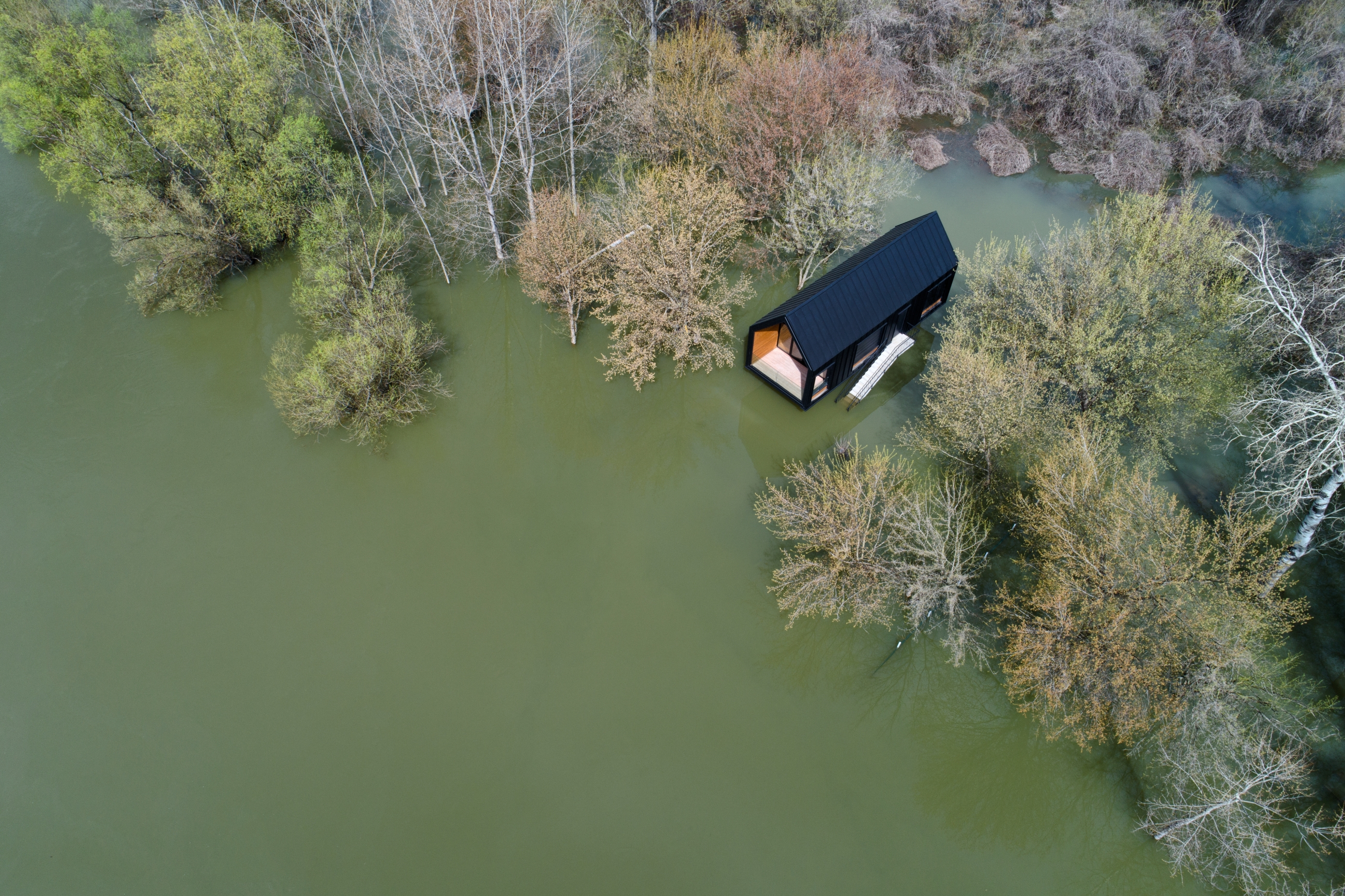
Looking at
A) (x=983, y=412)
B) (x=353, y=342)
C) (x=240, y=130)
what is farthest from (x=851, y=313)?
(x=240, y=130)

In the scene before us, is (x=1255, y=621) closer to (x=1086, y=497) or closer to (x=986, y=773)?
(x=1086, y=497)

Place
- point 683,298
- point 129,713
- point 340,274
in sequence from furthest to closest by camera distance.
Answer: point 340,274
point 683,298
point 129,713

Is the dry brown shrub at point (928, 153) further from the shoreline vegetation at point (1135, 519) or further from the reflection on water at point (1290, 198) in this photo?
the reflection on water at point (1290, 198)

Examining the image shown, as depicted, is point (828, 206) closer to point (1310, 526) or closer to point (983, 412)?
point (983, 412)

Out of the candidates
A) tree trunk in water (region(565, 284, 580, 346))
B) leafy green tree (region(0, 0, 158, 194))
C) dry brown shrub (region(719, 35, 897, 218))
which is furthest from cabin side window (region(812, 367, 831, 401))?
leafy green tree (region(0, 0, 158, 194))

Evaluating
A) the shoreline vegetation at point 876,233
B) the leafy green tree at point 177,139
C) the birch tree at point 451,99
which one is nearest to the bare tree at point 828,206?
the shoreline vegetation at point 876,233

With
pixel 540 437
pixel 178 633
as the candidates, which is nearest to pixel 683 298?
pixel 540 437

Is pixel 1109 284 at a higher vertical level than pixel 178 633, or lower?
higher
